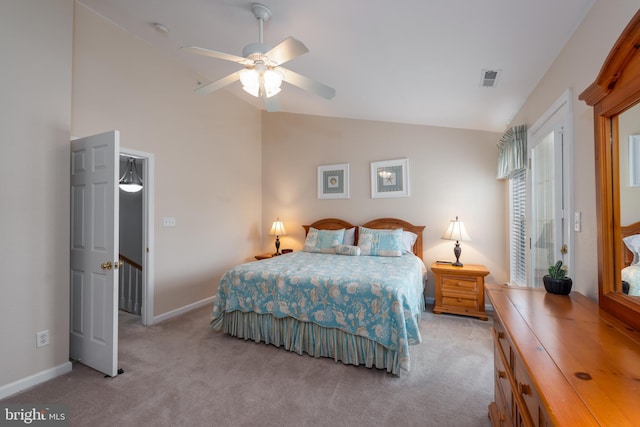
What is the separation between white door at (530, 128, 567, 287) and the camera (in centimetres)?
213

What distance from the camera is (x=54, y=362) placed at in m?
2.30

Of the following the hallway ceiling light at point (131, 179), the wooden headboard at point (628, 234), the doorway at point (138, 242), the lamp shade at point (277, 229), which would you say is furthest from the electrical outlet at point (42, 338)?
the wooden headboard at point (628, 234)

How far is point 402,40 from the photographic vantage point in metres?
2.20

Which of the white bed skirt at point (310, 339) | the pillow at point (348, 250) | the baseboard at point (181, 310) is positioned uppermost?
the pillow at point (348, 250)

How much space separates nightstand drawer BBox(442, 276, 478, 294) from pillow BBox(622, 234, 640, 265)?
2.55 metres

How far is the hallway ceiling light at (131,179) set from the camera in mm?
3930

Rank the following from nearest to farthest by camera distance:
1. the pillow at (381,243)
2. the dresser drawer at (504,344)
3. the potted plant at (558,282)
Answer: the dresser drawer at (504,344) → the potted plant at (558,282) → the pillow at (381,243)

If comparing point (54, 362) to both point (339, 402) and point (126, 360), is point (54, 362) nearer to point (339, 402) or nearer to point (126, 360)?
point (126, 360)

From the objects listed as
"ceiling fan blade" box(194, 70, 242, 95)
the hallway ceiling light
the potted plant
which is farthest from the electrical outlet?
the potted plant

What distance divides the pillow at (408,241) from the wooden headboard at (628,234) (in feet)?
9.19

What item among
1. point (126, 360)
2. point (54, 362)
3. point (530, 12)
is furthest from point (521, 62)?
point (54, 362)

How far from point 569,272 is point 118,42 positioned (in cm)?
460

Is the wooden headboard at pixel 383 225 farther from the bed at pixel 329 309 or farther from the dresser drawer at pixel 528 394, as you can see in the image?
the dresser drawer at pixel 528 394
